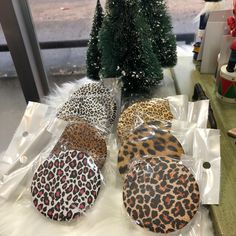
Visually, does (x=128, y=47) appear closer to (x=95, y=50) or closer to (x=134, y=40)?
(x=134, y=40)

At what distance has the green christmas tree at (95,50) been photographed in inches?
29.1

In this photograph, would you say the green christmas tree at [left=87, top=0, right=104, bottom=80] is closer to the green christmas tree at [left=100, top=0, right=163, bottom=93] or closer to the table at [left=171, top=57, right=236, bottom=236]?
the green christmas tree at [left=100, top=0, right=163, bottom=93]

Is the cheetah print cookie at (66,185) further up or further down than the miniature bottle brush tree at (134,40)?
further down

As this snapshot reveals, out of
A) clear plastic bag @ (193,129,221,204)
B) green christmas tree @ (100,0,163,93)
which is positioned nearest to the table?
clear plastic bag @ (193,129,221,204)

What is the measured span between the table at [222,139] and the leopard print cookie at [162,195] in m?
0.05

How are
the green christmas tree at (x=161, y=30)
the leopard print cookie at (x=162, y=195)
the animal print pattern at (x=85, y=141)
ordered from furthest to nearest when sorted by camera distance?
the green christmas tree at (x=161, y=30)
the animal print pattern at (x=85, y=141)
the leopard print cookie at (x=162, y=195)

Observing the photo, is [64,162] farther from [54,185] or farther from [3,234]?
[3,234]

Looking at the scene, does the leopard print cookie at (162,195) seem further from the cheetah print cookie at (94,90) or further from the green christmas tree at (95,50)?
the green christmas tree at (95,50)

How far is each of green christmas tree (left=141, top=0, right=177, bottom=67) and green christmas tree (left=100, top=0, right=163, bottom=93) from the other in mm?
61

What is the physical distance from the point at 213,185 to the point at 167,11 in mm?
493

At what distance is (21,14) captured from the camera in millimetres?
1001

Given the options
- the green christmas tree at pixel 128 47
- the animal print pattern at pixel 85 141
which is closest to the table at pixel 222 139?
the green christmas tree at pixel 128 47

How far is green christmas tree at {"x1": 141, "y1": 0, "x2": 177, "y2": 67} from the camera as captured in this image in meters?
0.71

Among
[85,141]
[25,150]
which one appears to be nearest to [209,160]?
[85,141]
